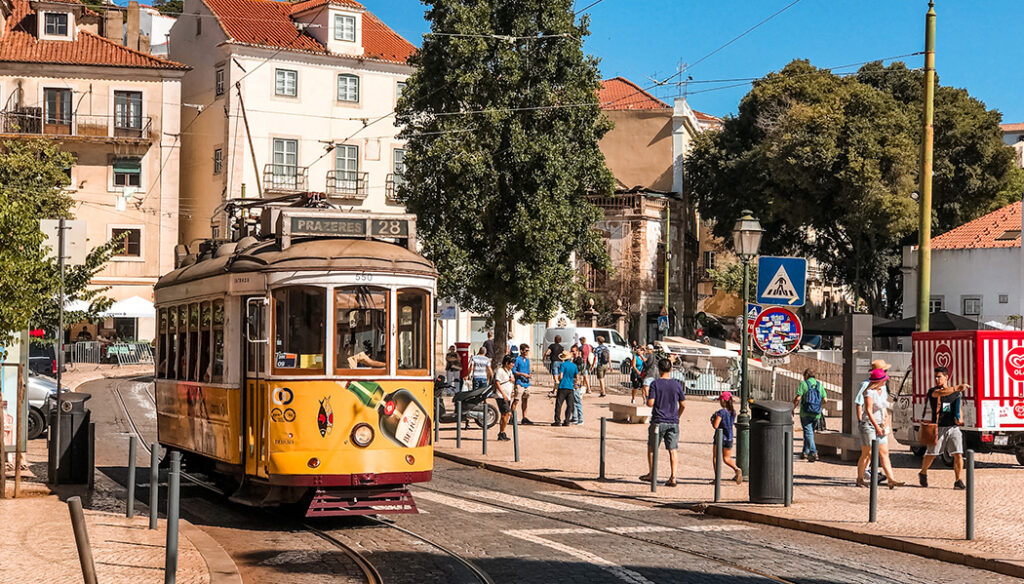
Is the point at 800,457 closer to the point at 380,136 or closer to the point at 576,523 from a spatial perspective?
the point at 576,523

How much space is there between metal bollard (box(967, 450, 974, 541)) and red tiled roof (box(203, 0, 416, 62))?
4805cm

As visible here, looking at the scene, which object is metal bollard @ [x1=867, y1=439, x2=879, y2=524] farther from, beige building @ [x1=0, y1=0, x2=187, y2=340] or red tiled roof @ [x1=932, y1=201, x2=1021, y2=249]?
beige building @ [x1=0, y1=0, x2=187, y2=340]

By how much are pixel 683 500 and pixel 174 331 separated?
715 cm

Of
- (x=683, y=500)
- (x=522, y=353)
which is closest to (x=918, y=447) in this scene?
(x=683, y=500)

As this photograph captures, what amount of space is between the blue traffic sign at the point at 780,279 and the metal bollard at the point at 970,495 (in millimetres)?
5212

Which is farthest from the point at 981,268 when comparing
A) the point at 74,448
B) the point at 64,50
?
the point at 74,448

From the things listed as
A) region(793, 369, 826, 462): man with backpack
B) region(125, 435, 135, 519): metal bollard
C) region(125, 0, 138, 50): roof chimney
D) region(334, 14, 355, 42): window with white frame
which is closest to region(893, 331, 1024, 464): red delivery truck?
region(793, 369, 826, 462): man with backpack

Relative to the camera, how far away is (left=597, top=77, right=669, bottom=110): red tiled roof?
73188 mm

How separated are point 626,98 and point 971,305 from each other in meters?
27.8

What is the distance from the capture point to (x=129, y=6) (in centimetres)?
6519

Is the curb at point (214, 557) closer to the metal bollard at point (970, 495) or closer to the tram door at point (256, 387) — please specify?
the tram door at point (256, 387)

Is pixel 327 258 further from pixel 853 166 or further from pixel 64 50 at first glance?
pixel 64 50

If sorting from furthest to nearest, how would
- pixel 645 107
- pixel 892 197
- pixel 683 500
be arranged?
pixel 645 107 < pixel 892 197 < pixel 683 500

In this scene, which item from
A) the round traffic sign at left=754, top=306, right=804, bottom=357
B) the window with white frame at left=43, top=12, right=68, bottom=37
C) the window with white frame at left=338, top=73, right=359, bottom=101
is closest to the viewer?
the round traffic sign at left=754, top=306, right=804, bottom=357
